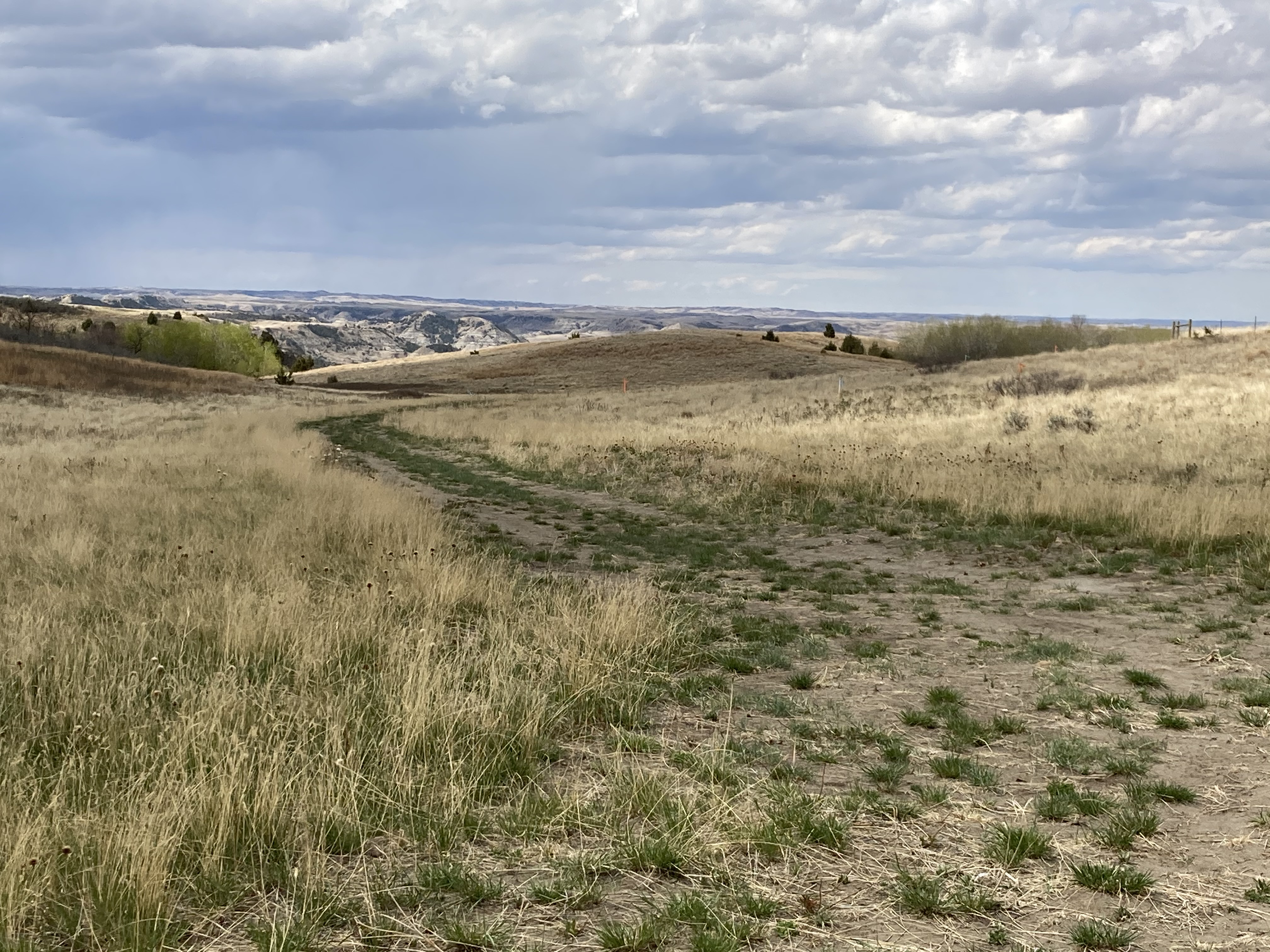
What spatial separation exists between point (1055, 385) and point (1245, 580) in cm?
2672

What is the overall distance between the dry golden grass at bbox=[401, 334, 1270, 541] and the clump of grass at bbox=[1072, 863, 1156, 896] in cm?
930

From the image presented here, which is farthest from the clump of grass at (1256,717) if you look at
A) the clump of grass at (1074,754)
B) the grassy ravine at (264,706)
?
the grassy ravine at (264,706)

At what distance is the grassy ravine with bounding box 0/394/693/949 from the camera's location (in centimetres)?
415

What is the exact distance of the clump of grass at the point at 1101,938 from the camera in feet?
12.5

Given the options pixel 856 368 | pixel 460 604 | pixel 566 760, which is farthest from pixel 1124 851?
pixel 856 368

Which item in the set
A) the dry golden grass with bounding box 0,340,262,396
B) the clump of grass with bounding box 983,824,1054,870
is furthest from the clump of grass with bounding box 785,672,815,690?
the dry golden grass with bounding box 0,340,262,396

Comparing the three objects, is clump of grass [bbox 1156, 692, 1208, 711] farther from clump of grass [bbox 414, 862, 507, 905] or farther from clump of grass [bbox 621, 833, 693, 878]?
clump of grass [bbox 414, 862, 507, 905]

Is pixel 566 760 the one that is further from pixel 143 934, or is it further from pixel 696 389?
pixel 696 389

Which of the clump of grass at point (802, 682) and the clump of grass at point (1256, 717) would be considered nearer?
the clump of grass at point (1256, 717)

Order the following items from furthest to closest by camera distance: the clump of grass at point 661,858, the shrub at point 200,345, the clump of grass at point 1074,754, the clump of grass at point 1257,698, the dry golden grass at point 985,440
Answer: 1. the shrub at point 200,345
2. the dry golden grass at point 985,440
3. the clump of grass at point 1257,698
4. the clump of grass at point 1074,754
5. the clump of grass at point 661,858

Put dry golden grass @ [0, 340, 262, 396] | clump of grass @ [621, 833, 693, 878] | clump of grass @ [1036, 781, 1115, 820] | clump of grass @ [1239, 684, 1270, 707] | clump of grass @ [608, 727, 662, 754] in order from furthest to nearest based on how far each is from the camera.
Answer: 1. dry golden grass @ [0, 340, 262, 396]
2. clump of grass @ [1239, 684, 1270, 707]
3. clump of grass @ [608, 727, 662, 754]
4. clump of grass @ [1036, 781, 1115, 820]
5. clump of grass @ [621, 833, 693, 878]

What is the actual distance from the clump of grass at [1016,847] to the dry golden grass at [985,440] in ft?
30.0

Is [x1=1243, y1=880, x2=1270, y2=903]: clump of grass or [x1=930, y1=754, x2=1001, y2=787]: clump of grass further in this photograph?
[x1=930, y1=754, x2=1001, y2=787]: clump of grass

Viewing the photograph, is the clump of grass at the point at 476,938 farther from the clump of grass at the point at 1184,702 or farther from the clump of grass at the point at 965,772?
the clump of grass at the point at 1184,702
